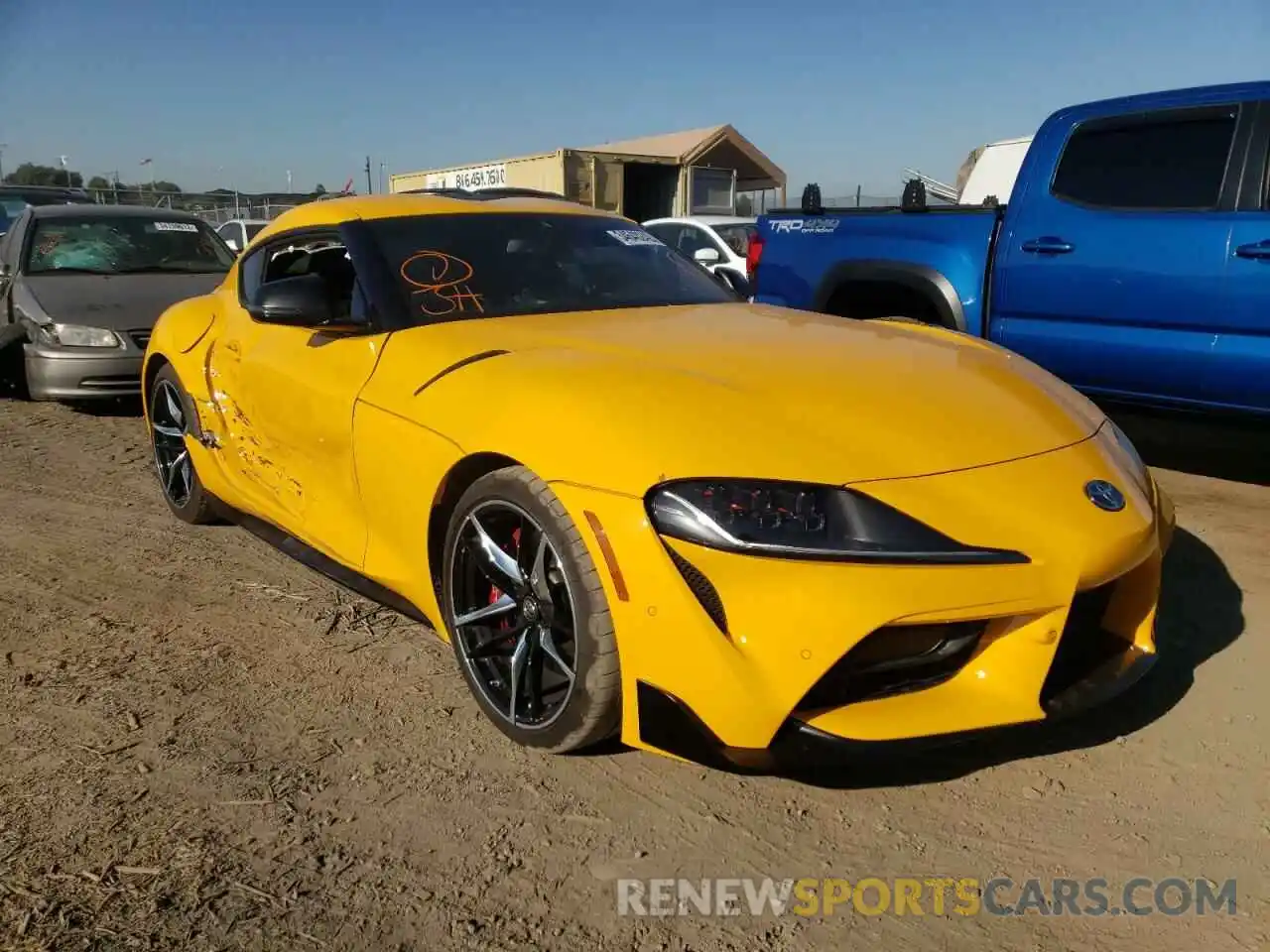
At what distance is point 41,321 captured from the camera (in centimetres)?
686

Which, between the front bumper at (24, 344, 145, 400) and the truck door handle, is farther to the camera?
the front bumper at (24, 344, 145, 400)

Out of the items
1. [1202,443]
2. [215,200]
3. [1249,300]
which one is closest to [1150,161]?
[1249,300]

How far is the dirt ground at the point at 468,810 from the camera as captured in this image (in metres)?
1.98

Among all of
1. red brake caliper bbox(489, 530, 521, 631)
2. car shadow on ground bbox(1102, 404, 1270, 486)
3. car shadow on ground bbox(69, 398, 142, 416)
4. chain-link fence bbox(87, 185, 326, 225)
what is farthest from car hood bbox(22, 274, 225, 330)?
chain-link fence bbox(87, 185, 326, 225)

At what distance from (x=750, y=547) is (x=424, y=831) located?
1017 millimetres

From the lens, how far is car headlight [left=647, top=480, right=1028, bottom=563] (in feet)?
6.81

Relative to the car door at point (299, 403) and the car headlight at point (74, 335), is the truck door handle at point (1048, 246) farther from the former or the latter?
the car headlight at point (74, 335)

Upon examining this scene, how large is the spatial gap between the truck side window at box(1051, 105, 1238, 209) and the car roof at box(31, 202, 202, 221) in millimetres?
6804

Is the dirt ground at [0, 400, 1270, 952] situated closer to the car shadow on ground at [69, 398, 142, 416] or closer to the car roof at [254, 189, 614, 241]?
the car roof at [254, 189, 614, 241]

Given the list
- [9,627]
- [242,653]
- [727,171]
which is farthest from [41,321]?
[727,171]

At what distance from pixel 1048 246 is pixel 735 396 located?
10.5 ft

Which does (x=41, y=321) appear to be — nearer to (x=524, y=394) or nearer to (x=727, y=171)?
(x=524, y=394)

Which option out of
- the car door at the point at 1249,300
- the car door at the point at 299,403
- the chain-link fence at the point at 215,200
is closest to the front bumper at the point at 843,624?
the car door at the point at 299,403

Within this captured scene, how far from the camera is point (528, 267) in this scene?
3477mm
